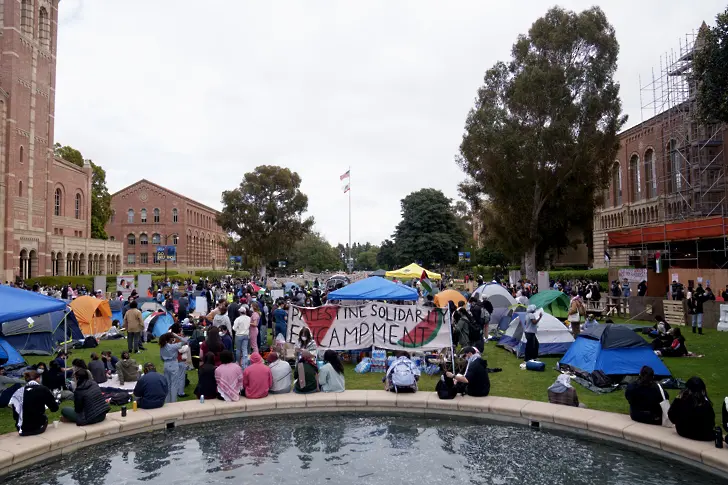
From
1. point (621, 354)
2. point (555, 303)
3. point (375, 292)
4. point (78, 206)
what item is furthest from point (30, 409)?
point (78, 206)

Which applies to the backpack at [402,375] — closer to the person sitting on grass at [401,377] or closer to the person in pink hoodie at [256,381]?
the person sitting on grass at [401,377]

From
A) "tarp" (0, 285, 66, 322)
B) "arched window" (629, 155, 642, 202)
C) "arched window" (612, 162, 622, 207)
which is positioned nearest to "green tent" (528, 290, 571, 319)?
"tarp" (0, 285, 66, 322)

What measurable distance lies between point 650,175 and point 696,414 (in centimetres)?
4412

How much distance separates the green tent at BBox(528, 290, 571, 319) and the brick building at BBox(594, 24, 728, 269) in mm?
11906

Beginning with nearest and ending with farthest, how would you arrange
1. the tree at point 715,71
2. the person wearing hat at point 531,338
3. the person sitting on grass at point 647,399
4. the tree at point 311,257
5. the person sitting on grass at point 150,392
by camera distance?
the person sitting on grass at point 647,399, the person sitting on grass at point 150,392, the person wearing hat at point 531,338, the tree at point 715,71, the tree at point 311,257

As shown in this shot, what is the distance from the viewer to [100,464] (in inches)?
323

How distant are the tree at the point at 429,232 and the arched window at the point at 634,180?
28.6 m

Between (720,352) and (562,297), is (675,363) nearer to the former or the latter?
(720,352)

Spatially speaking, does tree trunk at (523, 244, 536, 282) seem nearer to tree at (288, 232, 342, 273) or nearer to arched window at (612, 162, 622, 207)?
arched window at (612, 162, 622, 207)

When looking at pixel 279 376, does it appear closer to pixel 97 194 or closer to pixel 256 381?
pixel 256 381

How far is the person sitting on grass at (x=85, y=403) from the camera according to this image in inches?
359

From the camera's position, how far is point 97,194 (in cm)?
7100

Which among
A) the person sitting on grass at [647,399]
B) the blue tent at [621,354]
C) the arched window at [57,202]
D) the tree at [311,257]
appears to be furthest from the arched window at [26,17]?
the tree at [311,257]

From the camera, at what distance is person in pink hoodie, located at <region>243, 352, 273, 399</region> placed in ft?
35.9
